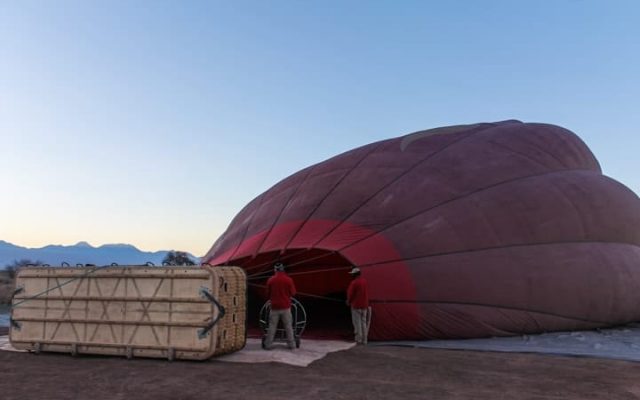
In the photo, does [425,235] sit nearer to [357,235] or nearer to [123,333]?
[357,235]

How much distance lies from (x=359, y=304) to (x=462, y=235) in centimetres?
240

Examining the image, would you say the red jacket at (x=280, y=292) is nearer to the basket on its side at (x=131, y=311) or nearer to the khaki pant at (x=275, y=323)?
the khaki pant at (x=275, y=323)

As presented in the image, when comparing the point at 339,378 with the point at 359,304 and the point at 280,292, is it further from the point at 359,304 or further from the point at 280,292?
the point at 359,304

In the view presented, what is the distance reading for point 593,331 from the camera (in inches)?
420

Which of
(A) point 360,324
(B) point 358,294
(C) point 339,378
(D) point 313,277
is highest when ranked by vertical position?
(D) point 313,277

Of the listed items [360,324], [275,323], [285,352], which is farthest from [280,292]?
[360,324]

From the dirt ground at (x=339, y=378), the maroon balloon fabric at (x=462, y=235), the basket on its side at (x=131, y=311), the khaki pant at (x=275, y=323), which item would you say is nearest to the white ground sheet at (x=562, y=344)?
the maroon balloon fabric at (x=462, y=235)

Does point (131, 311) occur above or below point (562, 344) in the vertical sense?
above

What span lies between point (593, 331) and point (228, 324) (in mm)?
7123

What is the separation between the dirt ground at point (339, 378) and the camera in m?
5.56

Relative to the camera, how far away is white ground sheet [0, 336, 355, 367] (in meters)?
7.45

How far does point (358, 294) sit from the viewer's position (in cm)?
890

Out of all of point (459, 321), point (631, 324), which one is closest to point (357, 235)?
point (459, 321)

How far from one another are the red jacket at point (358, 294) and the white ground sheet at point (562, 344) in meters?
0.75
